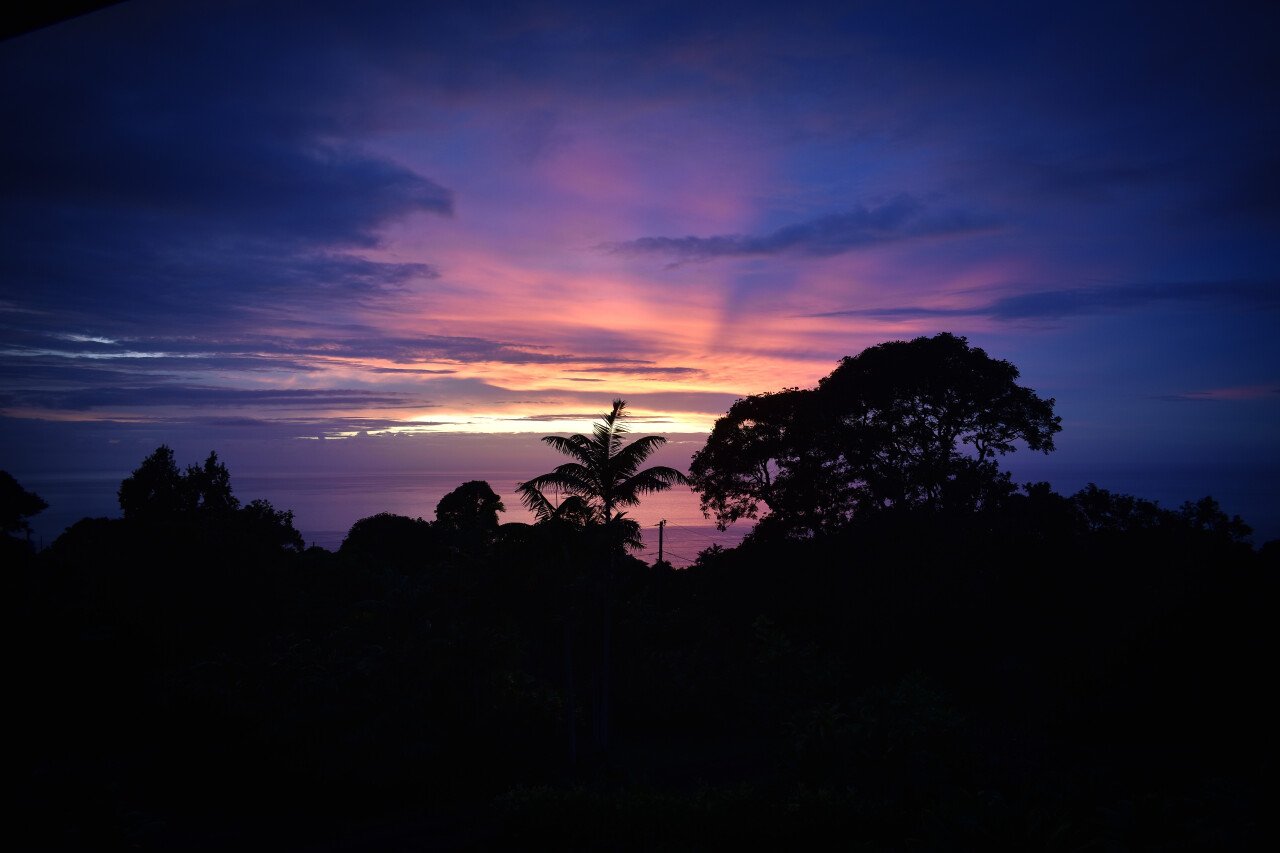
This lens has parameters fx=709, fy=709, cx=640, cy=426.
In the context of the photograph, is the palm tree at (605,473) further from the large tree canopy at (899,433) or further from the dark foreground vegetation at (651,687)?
the large tree canopy at (899,433)

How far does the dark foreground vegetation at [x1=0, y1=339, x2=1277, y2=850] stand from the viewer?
29.6 feet

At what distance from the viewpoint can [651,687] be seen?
765 inches

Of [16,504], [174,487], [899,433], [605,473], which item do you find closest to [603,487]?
[605,473]

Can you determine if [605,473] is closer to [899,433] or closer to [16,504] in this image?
[899,433]

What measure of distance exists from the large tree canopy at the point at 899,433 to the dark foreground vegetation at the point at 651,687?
10.6 feet

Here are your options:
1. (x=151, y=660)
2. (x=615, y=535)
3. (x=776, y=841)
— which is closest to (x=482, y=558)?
(x=615, y=535)

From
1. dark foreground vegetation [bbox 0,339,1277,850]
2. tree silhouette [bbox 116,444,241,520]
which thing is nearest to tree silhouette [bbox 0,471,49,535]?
tree silhouette [bbox 116,444,241,520]

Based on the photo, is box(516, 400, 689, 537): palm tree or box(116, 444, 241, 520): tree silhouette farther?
box(116, 444, 241, 520): tree silhouette

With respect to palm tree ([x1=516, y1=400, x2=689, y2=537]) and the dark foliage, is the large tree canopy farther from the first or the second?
palm tree ([x1=516, y1=400, x2=689, y2=537])

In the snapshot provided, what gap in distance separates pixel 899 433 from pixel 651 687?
15.1m

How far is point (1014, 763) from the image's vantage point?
1212cm

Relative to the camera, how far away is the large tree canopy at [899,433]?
90.6 feet

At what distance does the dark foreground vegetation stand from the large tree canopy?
3246mm

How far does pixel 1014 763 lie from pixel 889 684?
7.51 metres
